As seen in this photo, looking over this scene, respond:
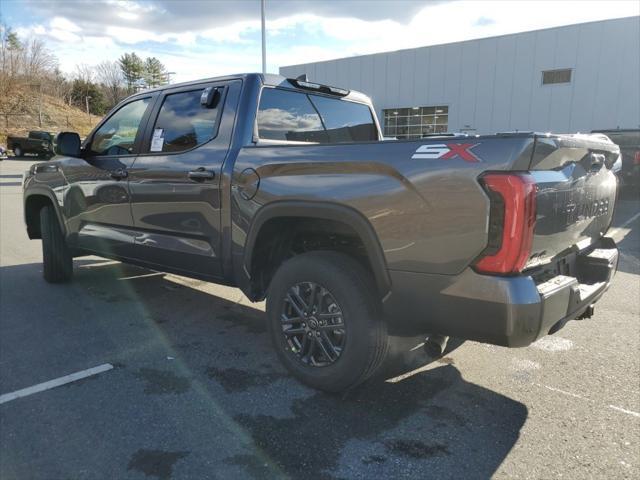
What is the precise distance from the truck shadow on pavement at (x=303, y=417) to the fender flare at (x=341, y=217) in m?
0.51

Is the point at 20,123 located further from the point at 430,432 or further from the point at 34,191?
the point at 430,432

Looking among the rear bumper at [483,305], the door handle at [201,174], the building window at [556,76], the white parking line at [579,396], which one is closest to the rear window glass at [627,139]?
the building window at [556,76]

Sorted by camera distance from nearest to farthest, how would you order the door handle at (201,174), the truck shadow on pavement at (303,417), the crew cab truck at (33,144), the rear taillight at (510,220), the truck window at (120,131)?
Result: 1. the rear taillight at (510,220)
2. the truck shadow on pavement at (303,417)
3. the door handle at (201,174)
4. the truck window at (120,131)
5. the crew cab truck at (33,144)

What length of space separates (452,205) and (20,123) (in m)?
48.7

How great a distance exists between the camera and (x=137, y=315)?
4.51 metres

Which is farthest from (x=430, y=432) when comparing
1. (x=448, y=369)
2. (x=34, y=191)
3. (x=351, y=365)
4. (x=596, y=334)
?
(x=34, y=191)

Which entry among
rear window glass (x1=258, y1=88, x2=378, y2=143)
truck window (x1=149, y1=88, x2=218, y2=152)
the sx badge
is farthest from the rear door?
the sx badge

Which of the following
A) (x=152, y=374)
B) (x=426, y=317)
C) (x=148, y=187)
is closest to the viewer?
(x=426, y=317)

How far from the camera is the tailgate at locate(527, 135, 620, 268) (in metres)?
2.25

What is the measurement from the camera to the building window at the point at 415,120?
75.3 feet

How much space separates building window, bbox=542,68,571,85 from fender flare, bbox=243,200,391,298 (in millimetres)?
20062

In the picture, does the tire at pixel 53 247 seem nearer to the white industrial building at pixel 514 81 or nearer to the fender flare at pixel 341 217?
the fender flare at pixel 341 217

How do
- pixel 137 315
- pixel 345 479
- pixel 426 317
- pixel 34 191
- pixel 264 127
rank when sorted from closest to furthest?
pixel 345 479 → pixel 426 317 → pixel 264 127 → pixel 137 315 → pixel 34 191

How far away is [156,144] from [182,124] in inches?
12.8
